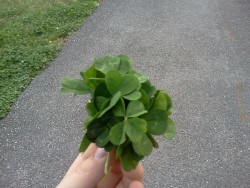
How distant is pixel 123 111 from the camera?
0.91 meters

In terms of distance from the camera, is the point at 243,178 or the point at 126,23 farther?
the point at 126,23

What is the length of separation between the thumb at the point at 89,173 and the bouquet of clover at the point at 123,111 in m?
0.14

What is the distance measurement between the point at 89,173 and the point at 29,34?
4.06 meters

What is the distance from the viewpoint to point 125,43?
4.63m

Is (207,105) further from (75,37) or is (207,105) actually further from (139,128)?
(139,128)

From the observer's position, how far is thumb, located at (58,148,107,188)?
3.78ft

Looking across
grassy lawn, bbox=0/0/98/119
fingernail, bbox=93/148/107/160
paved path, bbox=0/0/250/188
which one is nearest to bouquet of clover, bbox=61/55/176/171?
fingernail, bbox=93/148/107/160

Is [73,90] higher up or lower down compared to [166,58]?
higher up

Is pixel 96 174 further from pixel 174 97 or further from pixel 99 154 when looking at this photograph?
pixel 174 97

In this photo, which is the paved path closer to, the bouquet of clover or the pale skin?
the pale skin

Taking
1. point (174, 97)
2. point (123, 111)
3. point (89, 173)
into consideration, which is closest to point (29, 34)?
point (174, 97)

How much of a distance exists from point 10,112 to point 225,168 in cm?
222

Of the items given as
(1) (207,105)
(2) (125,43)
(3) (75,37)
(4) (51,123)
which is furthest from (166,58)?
(4) (51,123)

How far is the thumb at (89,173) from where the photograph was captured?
1.15 metres
